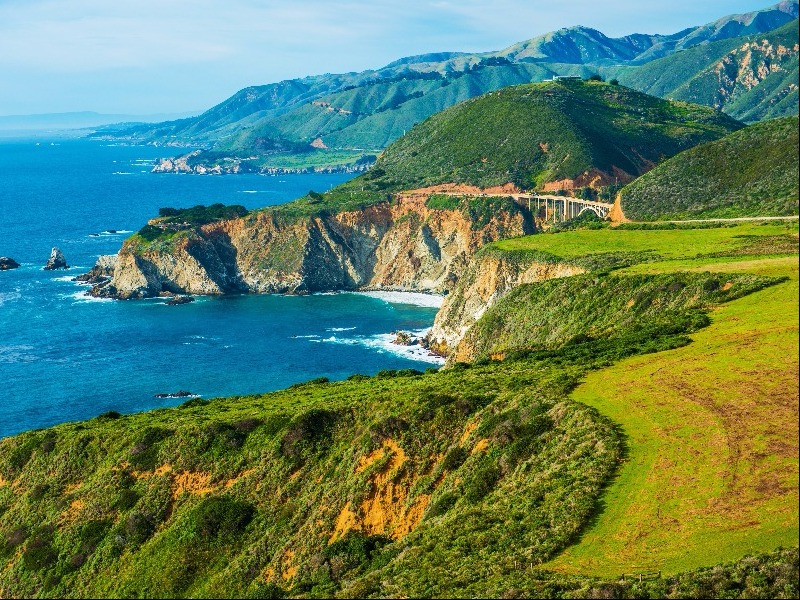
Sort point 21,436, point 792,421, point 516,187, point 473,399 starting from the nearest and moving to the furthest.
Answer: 1. point 792,421
2. point 473,399
3. point 21,436
4. point 516,187

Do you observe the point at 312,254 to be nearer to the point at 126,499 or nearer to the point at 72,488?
the point at 72,488

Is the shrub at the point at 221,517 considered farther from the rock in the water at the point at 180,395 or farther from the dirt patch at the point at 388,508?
the rock in the water at the point at 180,395

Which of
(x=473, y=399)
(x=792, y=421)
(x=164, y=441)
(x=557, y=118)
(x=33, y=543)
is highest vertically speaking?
(x=557, y=118)

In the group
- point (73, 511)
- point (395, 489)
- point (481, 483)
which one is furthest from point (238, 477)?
point (481, 483)

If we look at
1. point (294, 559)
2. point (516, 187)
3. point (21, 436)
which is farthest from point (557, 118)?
point (294, 559)

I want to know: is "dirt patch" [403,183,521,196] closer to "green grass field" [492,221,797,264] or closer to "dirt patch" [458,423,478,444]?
"green grass field" [492,221,797,264]

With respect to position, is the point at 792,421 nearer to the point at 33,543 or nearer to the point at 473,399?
the point at 473,399
